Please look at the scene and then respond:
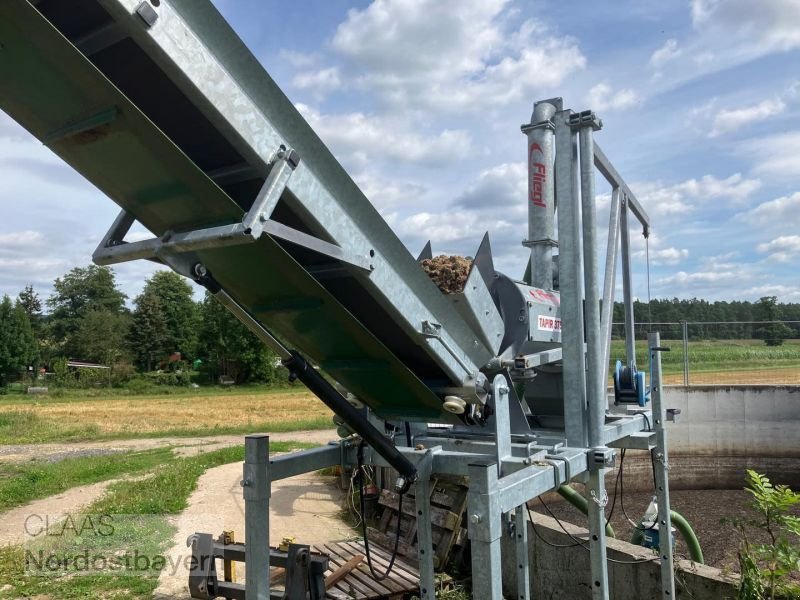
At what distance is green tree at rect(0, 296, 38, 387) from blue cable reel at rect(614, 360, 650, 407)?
50.9 meters

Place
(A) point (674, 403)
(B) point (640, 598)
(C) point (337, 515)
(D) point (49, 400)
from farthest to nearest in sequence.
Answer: (D) point (49, 400)
(A) point (674, 403)
(C) point (337, 515)
(B) point (640, 598)

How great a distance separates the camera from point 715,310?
24375 millimetres

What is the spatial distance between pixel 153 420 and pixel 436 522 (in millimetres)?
20758

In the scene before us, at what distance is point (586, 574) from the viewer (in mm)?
5551

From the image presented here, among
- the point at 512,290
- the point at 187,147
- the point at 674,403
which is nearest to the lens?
the point at 187,147

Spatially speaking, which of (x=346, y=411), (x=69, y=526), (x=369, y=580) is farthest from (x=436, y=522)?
(x=69, y=526)

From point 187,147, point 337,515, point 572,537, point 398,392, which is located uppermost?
point 187,147

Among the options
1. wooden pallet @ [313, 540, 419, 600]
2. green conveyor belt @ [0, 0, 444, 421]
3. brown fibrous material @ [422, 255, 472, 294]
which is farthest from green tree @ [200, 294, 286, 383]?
green conveyor belt @ [0, 0, 444, 421]

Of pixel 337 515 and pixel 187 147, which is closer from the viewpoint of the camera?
pixel 187 147

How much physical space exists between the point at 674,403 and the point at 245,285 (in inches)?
502

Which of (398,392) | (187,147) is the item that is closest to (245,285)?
(187,147)

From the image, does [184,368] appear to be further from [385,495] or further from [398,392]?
[398,392]

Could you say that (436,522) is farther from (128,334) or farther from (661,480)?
(128,334)

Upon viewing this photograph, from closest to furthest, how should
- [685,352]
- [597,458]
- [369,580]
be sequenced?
[597,458], [369,580], [685,352]
